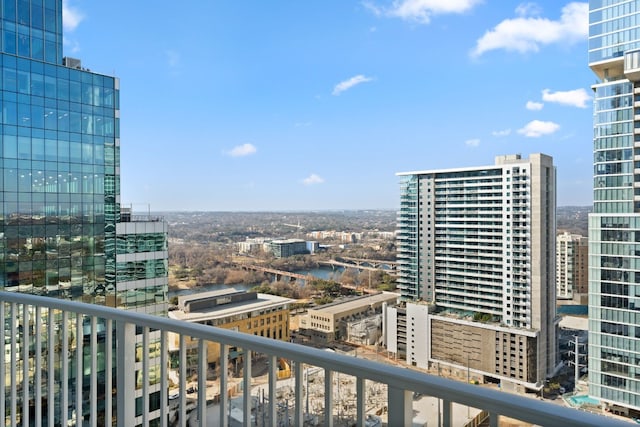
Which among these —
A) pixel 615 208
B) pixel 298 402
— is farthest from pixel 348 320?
pixel 298 402

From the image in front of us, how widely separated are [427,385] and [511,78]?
1580cm

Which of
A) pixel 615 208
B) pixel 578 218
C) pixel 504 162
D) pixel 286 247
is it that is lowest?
pixel 286 247

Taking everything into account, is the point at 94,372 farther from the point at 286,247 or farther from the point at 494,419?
the point at 286,247

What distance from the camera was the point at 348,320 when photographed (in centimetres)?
1235

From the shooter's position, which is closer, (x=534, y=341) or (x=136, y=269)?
(x=136, y=269)

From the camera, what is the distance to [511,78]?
14352 mm

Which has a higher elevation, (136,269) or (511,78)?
(511,78)

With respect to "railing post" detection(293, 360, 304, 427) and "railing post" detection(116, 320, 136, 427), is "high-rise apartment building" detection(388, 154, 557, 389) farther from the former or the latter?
"railing post" detection(293, 360, 304, 427)

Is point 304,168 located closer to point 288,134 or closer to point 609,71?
point 288,134

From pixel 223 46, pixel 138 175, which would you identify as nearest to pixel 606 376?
pixel 138 175

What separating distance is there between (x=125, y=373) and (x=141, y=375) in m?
0.10

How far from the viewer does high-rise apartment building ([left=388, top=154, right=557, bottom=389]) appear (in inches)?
646

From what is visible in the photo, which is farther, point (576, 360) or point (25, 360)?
point (576, 360)

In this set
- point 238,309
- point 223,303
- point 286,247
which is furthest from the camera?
point 286,247
